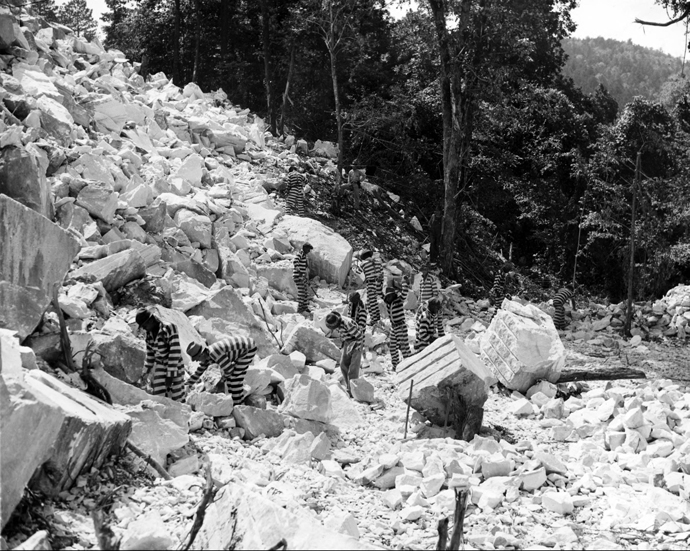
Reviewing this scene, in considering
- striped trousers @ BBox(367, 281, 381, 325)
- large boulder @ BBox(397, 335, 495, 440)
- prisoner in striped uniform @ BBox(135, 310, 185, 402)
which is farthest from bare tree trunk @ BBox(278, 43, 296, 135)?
prisoner in striped uniform @ BBox(135, 310, 185, 402)

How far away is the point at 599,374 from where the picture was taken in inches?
473

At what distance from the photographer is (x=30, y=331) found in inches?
315

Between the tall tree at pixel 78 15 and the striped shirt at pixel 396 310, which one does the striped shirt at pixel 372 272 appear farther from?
the tall tree at pixel 78 15

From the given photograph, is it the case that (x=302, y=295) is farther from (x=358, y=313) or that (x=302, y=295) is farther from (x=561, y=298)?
(x=561, y=298)

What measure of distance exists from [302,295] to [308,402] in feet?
19.1

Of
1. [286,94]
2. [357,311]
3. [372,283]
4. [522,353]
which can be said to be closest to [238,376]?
[357,311]

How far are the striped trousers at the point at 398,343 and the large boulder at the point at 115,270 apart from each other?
422cm

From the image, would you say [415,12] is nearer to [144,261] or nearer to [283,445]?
[144,261]

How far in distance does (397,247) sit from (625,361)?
8.19 metres

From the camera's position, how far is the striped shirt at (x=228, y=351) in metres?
8.86

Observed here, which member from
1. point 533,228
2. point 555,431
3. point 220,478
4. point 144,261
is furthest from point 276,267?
point 533,228

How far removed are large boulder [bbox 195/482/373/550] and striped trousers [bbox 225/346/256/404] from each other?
Answer: 3802 millimetres

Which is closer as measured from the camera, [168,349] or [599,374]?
[168,349]

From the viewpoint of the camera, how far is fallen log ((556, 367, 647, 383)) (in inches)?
471
